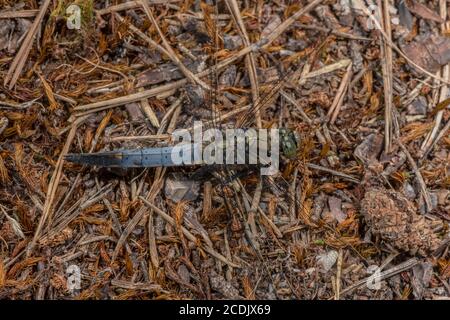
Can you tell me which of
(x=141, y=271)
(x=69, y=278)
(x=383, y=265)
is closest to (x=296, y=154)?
(x=383, y=265)

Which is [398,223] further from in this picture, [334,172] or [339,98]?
[339,98]

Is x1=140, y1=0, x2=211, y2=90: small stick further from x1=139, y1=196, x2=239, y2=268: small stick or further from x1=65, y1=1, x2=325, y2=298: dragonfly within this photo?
x1=139, y1=196, x2=239, y2=268: small stick

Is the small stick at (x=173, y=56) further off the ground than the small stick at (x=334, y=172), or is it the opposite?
the small stick at (x=173, y=56)

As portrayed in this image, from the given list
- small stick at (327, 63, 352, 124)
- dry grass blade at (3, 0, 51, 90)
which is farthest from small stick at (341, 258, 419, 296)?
dry grass blade at (3, 0, 51, 90)

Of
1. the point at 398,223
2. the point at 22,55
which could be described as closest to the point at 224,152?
the point at 398,223

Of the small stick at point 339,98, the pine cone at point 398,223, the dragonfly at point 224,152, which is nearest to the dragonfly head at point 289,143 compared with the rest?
the dragonfly at point 224,152

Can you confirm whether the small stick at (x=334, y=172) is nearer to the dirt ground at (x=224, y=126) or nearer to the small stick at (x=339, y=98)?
the dirt ground at (x=224, y=126)

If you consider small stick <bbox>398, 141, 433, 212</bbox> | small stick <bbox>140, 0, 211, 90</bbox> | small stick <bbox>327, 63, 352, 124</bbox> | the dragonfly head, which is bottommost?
small stick <bbox>398, 141, 433, 212</bbox>
